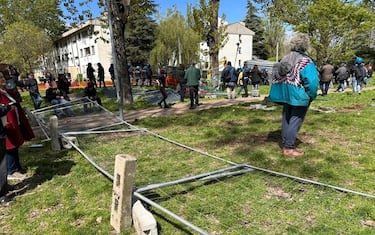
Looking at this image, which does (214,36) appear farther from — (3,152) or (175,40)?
(175,40)

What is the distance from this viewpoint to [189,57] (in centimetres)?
4006

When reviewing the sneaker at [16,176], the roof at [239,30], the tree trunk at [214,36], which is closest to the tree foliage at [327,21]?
the tree trunk at [214,36]

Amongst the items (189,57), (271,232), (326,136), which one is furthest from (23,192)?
(189,57)

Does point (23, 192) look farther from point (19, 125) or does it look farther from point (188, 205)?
point (188, 205)

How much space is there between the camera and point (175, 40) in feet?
131

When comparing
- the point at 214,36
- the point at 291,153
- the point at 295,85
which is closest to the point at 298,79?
the point at 295,85

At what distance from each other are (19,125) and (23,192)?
1032 millimetres

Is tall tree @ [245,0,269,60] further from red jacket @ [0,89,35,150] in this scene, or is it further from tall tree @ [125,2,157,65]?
red jacket @ [0,89,35,150]

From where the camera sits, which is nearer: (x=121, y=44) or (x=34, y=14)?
(x=121, y=44)

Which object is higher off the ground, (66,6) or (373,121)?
(66,6)

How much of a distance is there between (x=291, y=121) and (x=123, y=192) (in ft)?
9.40

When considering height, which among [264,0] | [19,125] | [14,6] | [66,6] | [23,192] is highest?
[14,6]

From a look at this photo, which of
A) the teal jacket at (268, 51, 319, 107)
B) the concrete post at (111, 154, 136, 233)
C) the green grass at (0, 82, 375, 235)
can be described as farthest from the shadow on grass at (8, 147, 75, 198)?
the teal jacket at (268, 51, 319, 107)

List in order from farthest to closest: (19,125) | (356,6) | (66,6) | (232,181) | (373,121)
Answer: (356,6) < (66,6) < (373,121) < (19,125) < (232,181)
